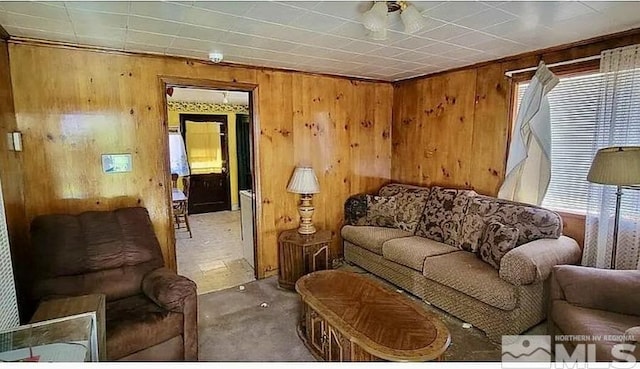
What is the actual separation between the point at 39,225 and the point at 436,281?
9.83 feet

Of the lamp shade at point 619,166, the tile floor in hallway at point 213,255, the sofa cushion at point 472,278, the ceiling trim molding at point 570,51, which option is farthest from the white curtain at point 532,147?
the tile floor in hallway at point 213,255

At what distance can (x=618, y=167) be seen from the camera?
7.05ft

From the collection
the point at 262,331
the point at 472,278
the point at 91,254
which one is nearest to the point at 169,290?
the point at 91,254

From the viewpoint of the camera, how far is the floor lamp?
2105 millimetres

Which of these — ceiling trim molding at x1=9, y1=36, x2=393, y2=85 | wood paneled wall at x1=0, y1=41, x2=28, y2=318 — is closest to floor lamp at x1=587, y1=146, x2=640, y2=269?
ceiling trim molding at x1=9, y1=36, x2=393, y2=85

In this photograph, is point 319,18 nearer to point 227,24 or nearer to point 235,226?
point 227,24

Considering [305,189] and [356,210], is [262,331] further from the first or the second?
[356,210]

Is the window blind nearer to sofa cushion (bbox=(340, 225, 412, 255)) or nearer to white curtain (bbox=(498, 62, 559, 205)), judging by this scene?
white curtain (bbox=(498, 62, 559, 205))

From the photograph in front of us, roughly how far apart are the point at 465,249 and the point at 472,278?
1.85 feet

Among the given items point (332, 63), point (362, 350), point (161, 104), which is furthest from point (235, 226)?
point (362, 350)

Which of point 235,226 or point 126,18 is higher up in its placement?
point 126,18

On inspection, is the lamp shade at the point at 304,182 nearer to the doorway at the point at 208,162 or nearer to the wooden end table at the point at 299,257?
the wooden end table at the point at 299,257

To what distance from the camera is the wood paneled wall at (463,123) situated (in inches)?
115

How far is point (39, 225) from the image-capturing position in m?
2.36
